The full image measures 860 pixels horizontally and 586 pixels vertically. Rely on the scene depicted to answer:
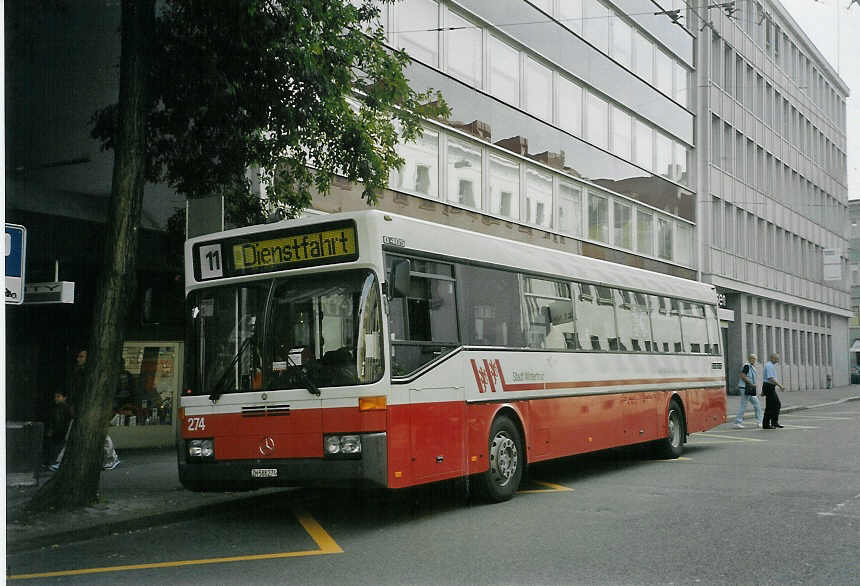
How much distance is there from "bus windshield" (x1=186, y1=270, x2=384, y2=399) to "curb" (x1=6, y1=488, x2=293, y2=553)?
1307mm

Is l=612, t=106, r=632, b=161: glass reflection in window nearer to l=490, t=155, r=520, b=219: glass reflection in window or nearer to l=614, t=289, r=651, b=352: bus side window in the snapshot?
l=490, t=155, r=520, b=219: glass reflection in window

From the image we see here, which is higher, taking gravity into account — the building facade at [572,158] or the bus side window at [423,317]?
the building facade at [572,158]

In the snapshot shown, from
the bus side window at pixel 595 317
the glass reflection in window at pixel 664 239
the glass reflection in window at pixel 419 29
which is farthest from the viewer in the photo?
the glass reflection in window at pixel 664 239

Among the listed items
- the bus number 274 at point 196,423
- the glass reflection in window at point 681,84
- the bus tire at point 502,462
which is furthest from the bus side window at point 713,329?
the glass reflection in window at point 681,84

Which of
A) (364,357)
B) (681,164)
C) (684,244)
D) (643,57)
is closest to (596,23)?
(643,57)

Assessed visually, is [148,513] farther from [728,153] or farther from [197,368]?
[728,153]

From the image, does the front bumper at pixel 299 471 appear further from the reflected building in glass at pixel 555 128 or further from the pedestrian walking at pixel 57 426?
the reflected building in glass at pixel 555 128

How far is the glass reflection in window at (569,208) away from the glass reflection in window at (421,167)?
6.36 meters

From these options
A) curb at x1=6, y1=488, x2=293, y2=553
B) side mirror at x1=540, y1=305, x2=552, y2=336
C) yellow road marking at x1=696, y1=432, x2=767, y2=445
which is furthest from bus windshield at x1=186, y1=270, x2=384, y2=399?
yellow road marking at x1=696, y1=432, x2=767, y2=445

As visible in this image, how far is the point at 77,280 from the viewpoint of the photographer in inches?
619

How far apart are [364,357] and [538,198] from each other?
1752 centimetres

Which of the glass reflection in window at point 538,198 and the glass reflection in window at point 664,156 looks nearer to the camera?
the glass reflection in window at point 538,198

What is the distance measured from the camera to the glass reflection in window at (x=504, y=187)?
23875mm

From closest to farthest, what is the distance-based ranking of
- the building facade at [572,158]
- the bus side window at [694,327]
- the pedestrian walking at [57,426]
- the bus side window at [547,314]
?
1. the bus side window at [547,314]
2. the pedestrian walking at [57,426]
3. the building facade at [572,158]
4. the bus side window at [694,327]
